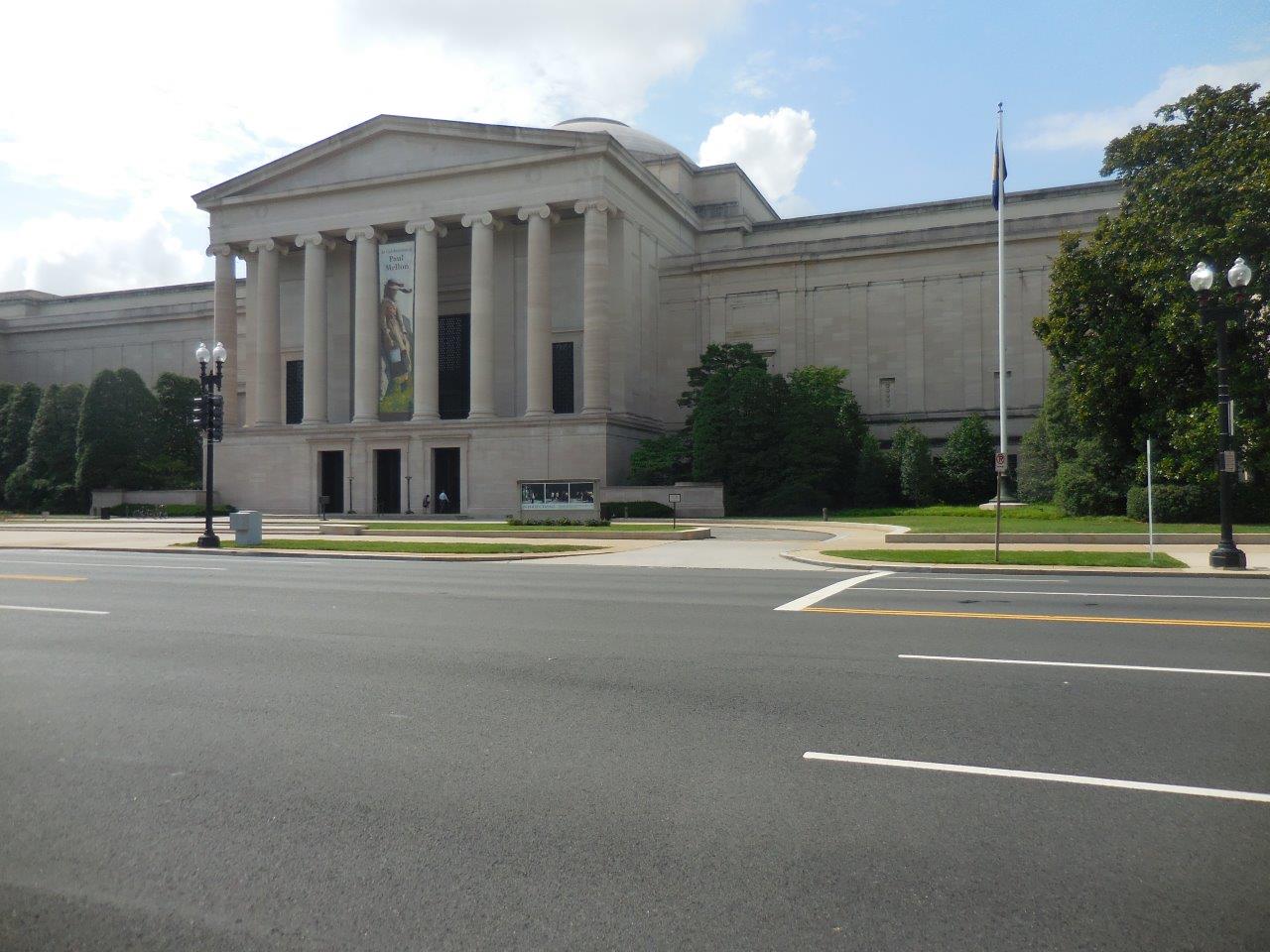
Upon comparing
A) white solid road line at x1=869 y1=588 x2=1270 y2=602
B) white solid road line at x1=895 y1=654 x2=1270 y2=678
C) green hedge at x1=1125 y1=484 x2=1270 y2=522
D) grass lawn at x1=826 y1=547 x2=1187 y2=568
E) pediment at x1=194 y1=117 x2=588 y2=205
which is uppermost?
pediment at x1=194 y1=117 x2=588 y2=205

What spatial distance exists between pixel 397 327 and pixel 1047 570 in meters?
44.2

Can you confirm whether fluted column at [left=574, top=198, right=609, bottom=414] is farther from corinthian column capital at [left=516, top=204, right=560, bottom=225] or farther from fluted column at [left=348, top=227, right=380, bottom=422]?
fluted column at [left=348, top=227, right=380, bottom=422]

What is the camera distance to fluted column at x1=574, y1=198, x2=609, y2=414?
51469 millimetres

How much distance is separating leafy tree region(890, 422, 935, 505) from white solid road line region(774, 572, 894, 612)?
32.9 meters

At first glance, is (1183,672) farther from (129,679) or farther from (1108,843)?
(129,679)

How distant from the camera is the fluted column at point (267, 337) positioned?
5869 cm

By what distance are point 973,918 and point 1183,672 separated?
17.7 ft

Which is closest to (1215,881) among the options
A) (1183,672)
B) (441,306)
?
(1183,672)

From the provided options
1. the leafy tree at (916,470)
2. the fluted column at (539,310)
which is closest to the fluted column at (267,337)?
the fluted column at (539,310)

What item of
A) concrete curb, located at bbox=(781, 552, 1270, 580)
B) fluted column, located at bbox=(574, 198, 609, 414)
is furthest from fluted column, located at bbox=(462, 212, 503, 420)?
concrete curb, located at bbox=(781, 552, 1270, 580)

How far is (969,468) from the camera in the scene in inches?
2064

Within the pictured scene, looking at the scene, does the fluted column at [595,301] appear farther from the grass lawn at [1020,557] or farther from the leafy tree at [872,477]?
the grass lawn at [1020,557]

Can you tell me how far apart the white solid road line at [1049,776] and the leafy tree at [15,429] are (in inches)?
2765

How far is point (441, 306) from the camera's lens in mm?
60094
